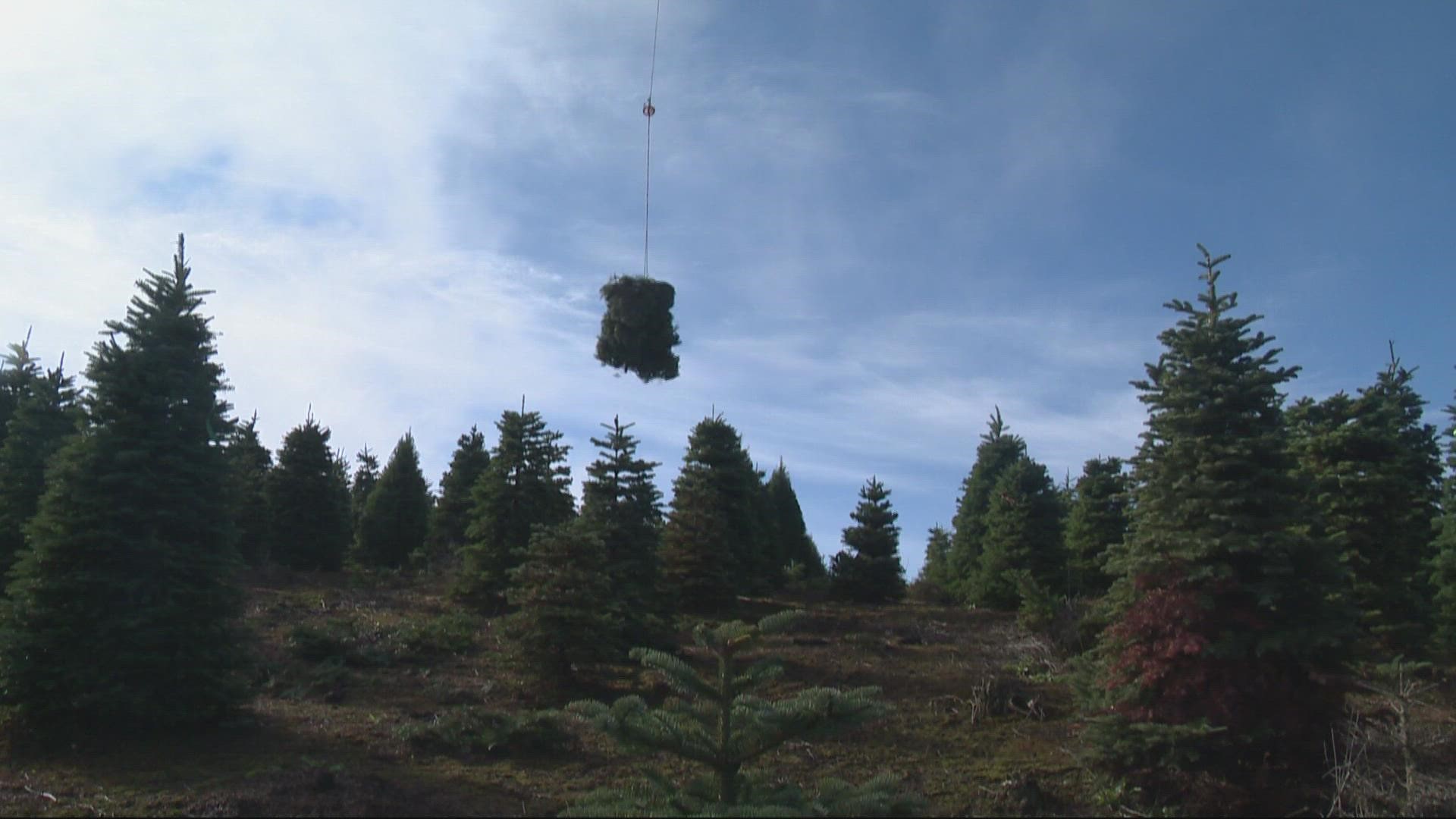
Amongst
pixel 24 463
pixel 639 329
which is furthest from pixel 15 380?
pixel 639 329

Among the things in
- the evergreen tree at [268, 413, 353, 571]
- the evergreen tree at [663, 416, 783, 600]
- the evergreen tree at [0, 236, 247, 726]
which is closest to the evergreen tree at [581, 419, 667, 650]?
the evergreen tree at [663, 416, 783, 600]

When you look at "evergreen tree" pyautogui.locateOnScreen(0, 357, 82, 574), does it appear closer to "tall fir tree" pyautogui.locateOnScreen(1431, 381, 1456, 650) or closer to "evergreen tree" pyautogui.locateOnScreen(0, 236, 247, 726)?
"evergreen tree" pyautogui.locateOnScreen(0, 236, 247, 726)

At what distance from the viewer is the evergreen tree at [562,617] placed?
1509 cm

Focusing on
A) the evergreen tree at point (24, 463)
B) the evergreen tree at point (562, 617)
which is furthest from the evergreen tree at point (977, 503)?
the evergreen tree at point (24, 463)

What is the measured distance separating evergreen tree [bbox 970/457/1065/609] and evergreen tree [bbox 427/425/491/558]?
16.1m

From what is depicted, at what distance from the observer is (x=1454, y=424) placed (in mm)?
18422

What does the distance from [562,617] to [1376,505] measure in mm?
14060

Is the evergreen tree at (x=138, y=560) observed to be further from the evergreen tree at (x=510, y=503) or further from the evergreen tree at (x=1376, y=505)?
the evergreen tree at (x=1376, y=505)

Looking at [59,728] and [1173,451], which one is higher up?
[1173,451]

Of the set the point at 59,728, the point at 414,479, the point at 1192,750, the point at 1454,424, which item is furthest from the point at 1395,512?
the point at 414,479

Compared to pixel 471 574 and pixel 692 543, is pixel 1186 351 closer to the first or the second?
pixel 692 543

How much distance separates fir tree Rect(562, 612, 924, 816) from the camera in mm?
7039

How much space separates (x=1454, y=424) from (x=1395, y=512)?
107 inches

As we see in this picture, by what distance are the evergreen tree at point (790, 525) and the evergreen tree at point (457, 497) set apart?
11.0m
